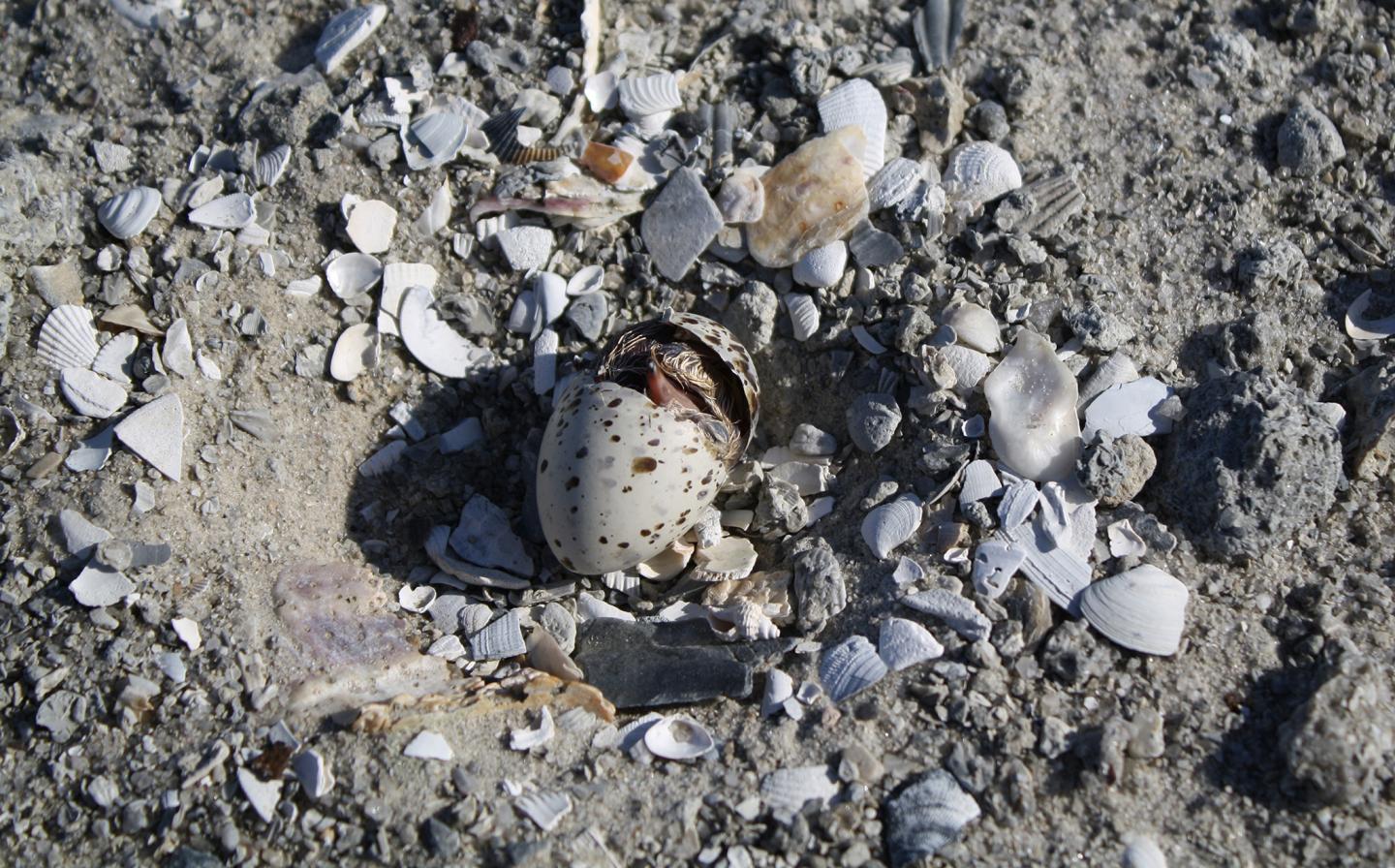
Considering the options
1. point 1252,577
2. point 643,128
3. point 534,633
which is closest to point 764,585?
point 534,633

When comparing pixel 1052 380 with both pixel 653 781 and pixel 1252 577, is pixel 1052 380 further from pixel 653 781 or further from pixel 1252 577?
pixel 653 781

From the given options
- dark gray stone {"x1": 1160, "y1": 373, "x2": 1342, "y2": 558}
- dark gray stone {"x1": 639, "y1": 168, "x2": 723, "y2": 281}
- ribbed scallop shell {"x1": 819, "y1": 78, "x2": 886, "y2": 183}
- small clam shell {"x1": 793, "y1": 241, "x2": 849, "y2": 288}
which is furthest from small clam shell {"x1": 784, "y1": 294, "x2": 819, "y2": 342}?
dark gray stone {"x1": 1160, "y1": 373, "x2": 1342, "y2": 558}

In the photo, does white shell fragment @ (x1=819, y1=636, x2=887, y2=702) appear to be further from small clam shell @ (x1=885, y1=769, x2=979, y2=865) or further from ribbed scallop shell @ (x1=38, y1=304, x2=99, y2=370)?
ribbed scallop shell @ (x1=38, y1=304, x2=99, y2=370)

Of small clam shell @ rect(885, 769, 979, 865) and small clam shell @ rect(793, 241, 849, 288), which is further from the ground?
small clam shell @ rect(793, 241, 849, 288)

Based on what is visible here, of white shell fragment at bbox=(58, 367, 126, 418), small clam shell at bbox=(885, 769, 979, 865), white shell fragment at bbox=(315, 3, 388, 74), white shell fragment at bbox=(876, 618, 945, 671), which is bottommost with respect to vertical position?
small clam shell at bbox=(885, 769, 979, 865)

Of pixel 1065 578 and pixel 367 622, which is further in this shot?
pixel 367 622
